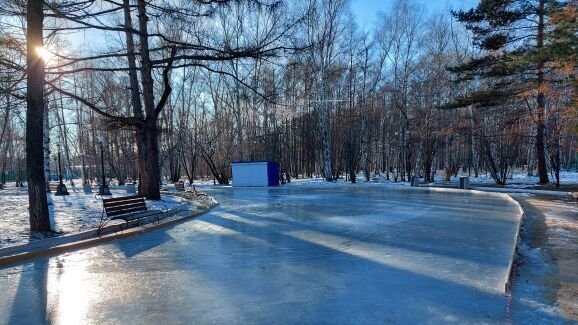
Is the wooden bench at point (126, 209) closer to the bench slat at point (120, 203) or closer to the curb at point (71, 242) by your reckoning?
the bench slat at point (120, 203)

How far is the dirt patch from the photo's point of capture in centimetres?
494

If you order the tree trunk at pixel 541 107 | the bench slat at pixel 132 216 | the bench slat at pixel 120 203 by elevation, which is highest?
the tree trunk at pixel 541 107

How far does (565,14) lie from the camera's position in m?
12.6

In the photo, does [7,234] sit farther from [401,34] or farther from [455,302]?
[401,34]

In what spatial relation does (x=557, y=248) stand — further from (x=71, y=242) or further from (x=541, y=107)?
(x=541, y=107)

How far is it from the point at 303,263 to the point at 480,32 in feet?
70.7

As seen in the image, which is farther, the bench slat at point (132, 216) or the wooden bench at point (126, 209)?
the bench slat at point (132, 216)

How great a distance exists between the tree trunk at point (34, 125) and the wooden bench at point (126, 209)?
1.28 m

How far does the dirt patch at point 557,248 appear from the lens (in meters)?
4.94

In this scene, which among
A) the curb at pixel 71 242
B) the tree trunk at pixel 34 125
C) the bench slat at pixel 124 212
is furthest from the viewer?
the bench slat at pixel 124 212

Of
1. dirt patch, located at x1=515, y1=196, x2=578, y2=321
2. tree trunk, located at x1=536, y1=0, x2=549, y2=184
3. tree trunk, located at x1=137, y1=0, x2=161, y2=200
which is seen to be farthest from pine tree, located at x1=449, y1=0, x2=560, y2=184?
tree trunk, located at x1=137, y1=0, x2=161, y2=200

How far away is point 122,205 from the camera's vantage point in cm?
1052

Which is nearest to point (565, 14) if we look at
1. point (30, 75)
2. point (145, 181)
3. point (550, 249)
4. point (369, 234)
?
point (550, 249)

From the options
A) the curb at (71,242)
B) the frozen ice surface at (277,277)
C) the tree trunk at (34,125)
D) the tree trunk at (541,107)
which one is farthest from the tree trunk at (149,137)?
the tree trunk at (541,107)
